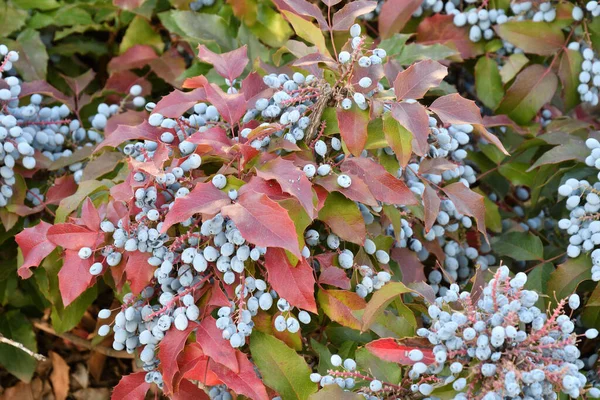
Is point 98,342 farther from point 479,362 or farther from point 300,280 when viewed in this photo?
point 479,362

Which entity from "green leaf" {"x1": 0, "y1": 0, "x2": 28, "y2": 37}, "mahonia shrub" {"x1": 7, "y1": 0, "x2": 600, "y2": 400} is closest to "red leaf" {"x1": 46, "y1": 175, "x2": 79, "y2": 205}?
"mahonia shrub" {"x1": 7, "y1": 0, "x2": 600, "y2": 400}

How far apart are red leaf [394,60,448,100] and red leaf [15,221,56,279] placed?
0.64m

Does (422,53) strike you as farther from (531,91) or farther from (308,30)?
(308,30)

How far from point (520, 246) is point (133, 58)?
108 centimetres

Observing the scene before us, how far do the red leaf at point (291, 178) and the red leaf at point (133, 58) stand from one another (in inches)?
35.1

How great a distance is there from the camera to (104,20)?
1954 mm

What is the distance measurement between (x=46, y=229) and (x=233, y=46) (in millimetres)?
686

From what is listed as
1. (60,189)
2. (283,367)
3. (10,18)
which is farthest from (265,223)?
(10,18)

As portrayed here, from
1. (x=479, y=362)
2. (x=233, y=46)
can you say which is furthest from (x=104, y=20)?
(x=479, y=362)

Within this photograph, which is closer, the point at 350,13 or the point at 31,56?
the point at 350,13

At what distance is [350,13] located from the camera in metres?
1.21

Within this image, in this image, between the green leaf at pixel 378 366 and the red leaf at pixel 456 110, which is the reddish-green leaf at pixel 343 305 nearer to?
the green leaf at pixel 378 366

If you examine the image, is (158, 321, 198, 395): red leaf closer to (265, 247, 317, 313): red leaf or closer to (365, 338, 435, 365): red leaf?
(265, 247, 317, 313): red leaf

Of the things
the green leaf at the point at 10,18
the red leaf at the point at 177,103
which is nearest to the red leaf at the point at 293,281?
the red leaf at the point at 177,103
